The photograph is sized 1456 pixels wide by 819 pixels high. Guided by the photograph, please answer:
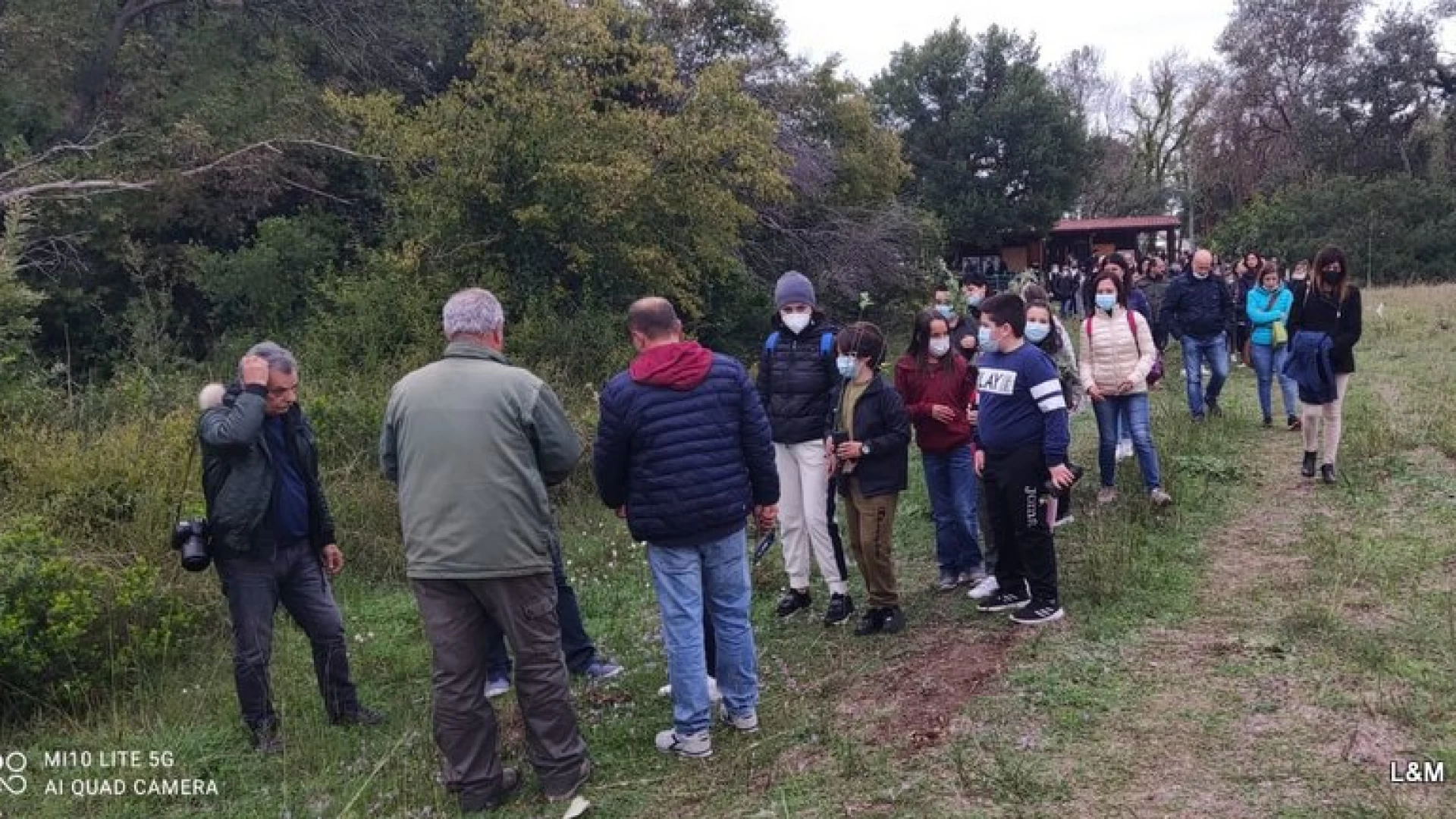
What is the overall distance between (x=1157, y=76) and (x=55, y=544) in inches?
2258

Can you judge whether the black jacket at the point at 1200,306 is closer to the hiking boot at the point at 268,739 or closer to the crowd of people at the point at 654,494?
the crowd of people at the point at 654,494

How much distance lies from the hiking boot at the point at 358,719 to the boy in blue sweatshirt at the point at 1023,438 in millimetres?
3148

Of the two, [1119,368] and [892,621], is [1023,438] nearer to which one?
[892,621]

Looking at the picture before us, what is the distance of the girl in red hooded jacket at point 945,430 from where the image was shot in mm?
5684

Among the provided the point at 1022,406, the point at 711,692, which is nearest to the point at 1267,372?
the point at 1022,406

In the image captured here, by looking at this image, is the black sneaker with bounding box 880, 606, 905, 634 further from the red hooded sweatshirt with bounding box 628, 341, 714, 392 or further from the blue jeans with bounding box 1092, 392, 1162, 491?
the blue jeans with bounding box 1092, 392, 1162, 491

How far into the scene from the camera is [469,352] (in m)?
3.76

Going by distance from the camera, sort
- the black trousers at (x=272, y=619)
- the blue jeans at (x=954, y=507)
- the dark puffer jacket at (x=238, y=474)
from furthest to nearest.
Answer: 1. the blue jeans at (x=954, y=507)
2. the black trousers at (x=272, y=619)
3. the dark puffer jacket at (x=238, y=474)

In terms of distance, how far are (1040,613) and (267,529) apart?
3.66 metres

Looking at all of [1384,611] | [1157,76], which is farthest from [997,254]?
[1384,611]

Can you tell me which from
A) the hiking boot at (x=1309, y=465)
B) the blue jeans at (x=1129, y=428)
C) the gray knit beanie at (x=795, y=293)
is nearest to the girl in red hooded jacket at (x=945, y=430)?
the gray knit beanie at (x=795, y=293)

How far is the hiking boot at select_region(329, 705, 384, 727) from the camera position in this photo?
4.62 meters

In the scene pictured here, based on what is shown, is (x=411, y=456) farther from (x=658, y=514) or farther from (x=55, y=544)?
(x=55, y=544)

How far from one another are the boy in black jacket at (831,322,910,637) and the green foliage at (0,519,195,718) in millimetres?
3788
